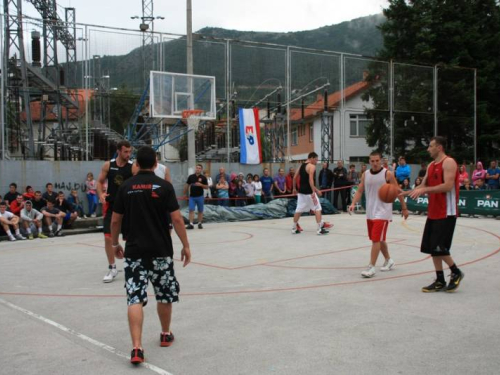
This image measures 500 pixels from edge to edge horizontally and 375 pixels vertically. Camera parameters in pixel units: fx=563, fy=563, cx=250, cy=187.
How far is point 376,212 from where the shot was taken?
8258 millimetres

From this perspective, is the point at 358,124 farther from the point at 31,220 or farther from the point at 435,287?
the point at 435,287

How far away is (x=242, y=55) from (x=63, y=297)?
737 inches

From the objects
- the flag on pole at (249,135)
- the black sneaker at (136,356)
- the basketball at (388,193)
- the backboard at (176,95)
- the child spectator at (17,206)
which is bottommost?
the black sneaker at (136,356)

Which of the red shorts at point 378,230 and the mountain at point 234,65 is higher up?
the mountain at point 234,65

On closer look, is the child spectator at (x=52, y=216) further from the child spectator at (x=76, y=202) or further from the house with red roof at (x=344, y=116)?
the house with red roof at (x=344, y=116)

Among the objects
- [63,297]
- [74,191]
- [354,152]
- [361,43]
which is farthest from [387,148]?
[361,43]

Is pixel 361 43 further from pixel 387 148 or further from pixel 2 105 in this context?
pixel 2 105

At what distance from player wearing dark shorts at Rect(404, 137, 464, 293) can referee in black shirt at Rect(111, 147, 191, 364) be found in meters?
3.30

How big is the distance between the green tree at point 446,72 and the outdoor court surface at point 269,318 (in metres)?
18.6

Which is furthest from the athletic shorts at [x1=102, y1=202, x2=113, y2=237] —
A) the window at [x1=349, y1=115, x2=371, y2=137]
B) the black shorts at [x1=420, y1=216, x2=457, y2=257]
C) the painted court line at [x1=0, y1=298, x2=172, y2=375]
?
the window at [x1=349, y1=115, x2=371, y2=137]

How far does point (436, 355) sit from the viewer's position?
4598 mm

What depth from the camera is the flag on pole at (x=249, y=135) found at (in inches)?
885

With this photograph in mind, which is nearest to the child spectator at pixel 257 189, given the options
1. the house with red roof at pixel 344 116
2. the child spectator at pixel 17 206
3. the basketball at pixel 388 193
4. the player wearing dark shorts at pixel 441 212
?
the house with red roof at pixel 344 116

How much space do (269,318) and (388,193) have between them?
2.92m
